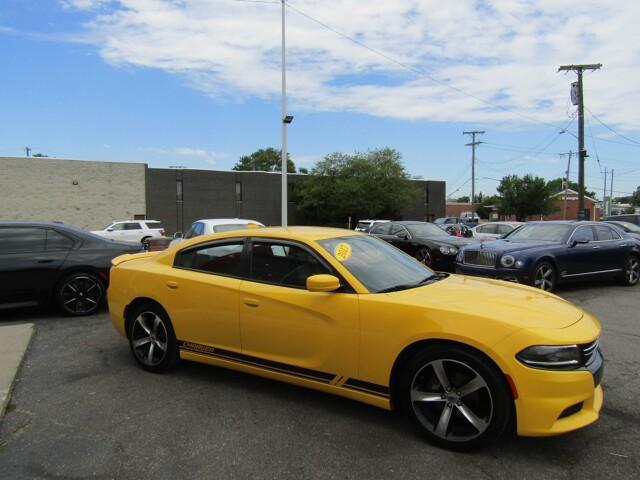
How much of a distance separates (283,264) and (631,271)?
9.60m

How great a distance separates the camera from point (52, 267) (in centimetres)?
713

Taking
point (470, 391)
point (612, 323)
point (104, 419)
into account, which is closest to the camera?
point (470, 391)

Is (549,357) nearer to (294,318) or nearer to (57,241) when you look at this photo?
(294,318)

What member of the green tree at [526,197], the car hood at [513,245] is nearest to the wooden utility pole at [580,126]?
the car hood at [513,245]

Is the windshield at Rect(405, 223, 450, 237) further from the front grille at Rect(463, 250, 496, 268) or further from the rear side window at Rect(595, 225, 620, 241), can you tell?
the rear side window at Rect(595, 225, 620, 241)

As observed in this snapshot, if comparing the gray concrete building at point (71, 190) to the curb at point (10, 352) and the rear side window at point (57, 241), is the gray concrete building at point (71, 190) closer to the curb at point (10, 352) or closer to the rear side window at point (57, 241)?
the rear side window at point (57, 241)

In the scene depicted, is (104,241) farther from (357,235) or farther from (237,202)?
(237,202)

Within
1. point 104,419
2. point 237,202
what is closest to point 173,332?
point 104,419

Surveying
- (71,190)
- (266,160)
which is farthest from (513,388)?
(266,160)

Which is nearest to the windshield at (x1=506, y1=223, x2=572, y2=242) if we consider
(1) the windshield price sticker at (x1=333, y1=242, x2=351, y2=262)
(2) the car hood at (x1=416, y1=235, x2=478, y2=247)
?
(2) the car hood at (x1=416, y1=235, x2=478, y2=247)

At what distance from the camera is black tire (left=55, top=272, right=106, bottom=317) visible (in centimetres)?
723

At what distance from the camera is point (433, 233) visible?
45.0ft

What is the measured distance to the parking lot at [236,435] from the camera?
2.99 metres

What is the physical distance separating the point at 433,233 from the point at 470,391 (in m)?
10.9
